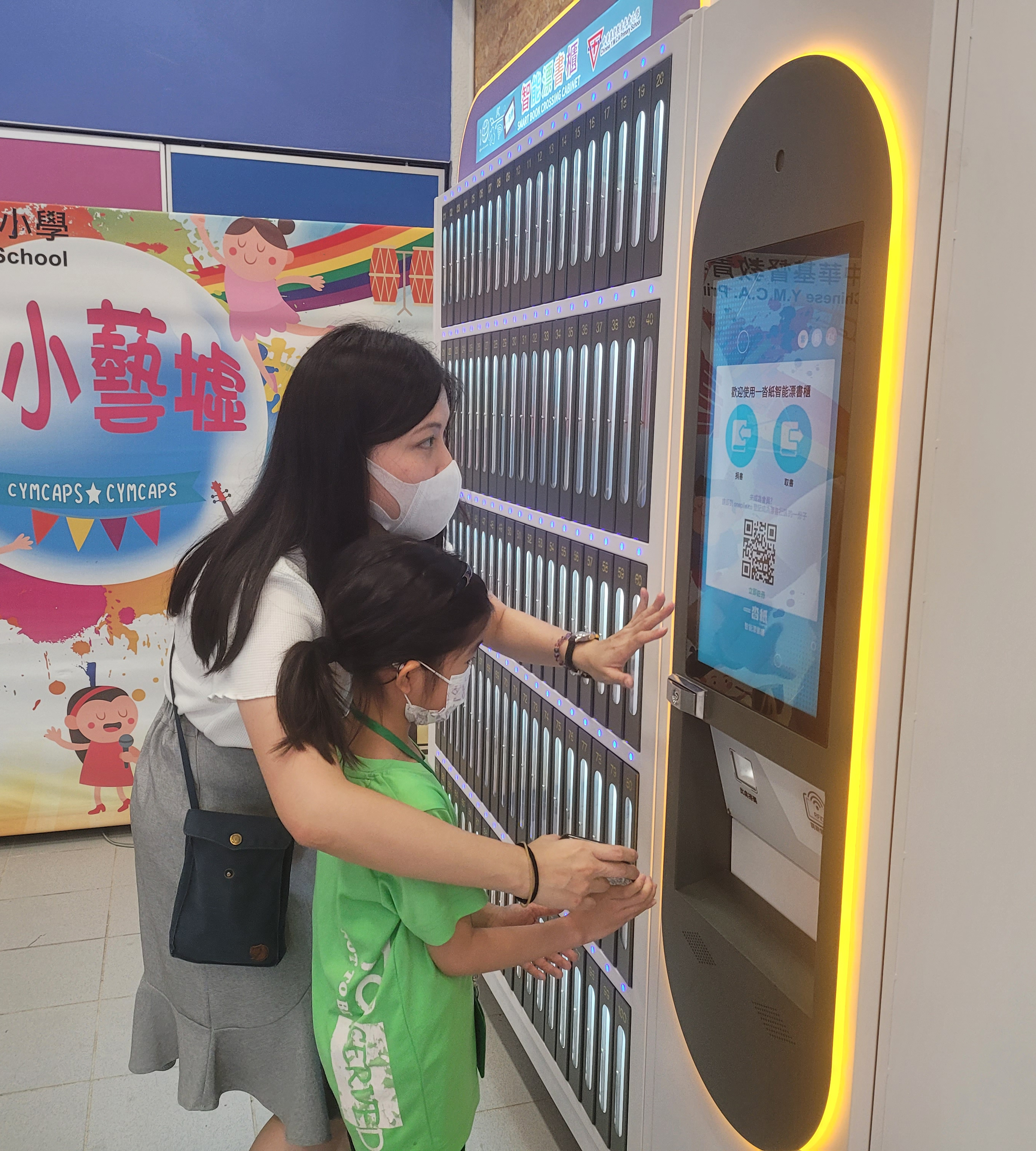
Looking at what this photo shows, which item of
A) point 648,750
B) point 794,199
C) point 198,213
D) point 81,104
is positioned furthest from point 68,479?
point 794,199

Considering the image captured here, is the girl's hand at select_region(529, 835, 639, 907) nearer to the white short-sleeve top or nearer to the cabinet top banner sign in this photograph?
the white short-sleeve top

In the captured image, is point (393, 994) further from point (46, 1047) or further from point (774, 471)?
point (46, 1047)

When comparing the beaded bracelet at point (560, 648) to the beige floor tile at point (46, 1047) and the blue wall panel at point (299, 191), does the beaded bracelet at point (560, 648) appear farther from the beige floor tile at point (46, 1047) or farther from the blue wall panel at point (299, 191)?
the blue wall panel at point (299, 191)

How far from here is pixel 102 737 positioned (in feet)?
12.6

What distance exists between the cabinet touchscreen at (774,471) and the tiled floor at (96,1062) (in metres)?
1.51

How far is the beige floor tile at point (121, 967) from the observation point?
290 centimetres

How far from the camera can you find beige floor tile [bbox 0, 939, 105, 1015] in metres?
2.84

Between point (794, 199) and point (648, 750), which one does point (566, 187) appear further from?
point (648, 750)

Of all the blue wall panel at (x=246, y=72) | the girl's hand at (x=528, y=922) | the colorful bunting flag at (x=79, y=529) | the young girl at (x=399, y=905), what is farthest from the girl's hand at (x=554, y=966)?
the blue wall panel at (x=246, y=72)

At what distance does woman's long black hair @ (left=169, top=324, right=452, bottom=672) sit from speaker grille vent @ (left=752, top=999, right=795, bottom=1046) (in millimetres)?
900

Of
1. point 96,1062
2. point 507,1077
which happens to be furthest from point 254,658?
point 96,1062

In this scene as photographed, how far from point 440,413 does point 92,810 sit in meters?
3.06

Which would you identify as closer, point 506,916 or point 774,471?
point 774,471

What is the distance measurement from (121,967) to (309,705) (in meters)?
2.27
